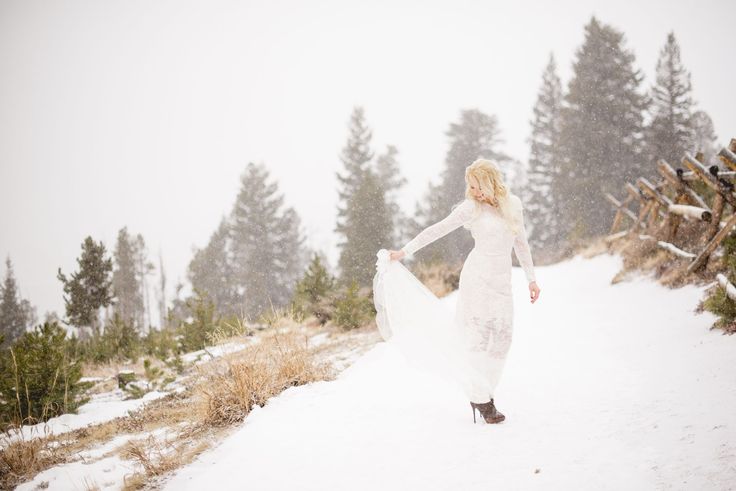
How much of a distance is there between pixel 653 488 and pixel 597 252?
13.0 meters

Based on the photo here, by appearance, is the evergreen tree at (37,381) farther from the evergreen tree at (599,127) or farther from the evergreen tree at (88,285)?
the evergreen tree at (599,127)

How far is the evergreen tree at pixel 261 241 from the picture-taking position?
29109 mm

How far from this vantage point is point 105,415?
5.71 m

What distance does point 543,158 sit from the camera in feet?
92.2

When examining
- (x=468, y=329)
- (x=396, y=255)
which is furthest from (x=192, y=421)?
(x=468, y=329)

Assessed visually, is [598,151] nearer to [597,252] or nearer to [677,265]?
[597,252]

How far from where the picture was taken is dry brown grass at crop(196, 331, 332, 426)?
382 cm

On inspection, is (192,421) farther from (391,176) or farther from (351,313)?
(391,176)

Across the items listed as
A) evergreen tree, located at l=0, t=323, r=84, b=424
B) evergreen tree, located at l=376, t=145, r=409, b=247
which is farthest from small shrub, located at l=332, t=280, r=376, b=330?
evergreen tree, located at l=376, t=145, r=409, b=247

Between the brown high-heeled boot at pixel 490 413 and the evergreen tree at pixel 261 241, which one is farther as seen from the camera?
the evergreen tree at pixel 261 241

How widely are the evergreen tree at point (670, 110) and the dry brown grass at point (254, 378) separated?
23.3 metres

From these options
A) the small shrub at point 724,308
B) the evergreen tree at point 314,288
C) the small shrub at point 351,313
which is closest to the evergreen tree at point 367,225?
the evergreen tree at point 314,288

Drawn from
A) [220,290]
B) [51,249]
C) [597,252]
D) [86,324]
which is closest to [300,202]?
[51,249]

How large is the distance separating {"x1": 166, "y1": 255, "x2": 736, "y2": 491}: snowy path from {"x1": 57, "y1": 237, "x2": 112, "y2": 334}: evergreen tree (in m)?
22.5
